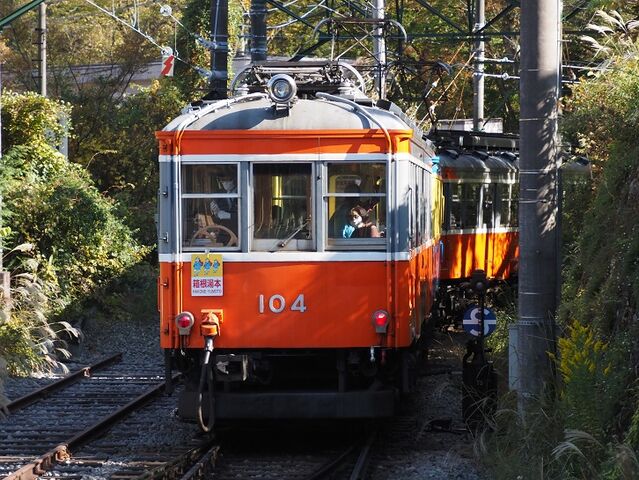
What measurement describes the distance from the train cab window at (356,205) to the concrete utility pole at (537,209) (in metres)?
1.21

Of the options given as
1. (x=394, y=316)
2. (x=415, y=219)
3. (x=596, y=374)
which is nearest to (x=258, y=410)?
(x=394, y=316)

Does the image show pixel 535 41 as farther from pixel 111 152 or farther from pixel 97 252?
pixel 111 152

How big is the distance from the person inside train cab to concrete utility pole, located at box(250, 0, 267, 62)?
26.0 ft

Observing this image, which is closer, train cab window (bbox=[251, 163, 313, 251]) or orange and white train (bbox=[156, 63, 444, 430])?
orange and white train (bbox=[156, 63, 444, 430])

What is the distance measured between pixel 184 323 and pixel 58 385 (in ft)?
15.7

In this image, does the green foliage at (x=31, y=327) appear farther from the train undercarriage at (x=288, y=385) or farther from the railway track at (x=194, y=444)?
the train undercarriage at (x=288, y=385)

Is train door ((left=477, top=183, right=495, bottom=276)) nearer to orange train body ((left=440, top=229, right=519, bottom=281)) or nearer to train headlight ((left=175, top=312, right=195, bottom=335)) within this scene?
orange train body ((left=440, top=229, right=519, bottom=281))

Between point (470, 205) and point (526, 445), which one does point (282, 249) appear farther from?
point (470, 205)

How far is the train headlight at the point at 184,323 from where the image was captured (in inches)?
393

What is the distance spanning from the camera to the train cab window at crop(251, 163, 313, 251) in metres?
10.1

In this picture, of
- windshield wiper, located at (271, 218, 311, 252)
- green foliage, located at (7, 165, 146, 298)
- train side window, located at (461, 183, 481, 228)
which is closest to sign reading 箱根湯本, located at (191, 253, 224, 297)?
windshield wiper, located at (271, 218, 311, 252)

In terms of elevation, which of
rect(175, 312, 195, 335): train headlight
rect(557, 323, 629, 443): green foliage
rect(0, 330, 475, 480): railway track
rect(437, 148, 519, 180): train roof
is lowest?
rect(0, 330, 475, 480): railway track

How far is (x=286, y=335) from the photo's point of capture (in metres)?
10.0

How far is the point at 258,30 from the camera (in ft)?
58.5
